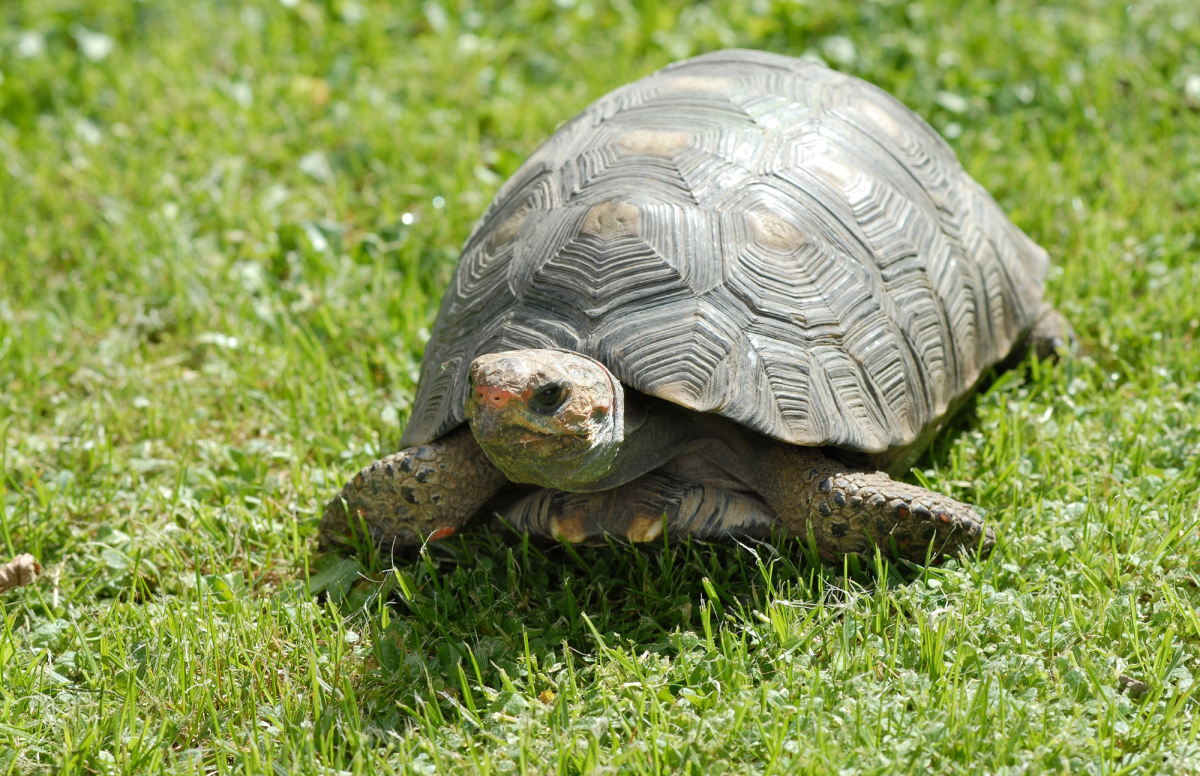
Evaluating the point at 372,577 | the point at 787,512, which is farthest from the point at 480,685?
the point at 787,512

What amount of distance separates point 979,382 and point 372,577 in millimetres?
1993

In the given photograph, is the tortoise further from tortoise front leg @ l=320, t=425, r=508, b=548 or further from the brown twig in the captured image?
the brown twig

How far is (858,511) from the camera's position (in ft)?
8.96

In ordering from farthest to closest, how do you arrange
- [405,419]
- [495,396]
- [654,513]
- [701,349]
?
[405,419] < [654,513] < [701,349] < [495,396]

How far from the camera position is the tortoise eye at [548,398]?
2471 millimetres

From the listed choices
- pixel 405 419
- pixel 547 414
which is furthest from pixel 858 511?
pixel 405 419

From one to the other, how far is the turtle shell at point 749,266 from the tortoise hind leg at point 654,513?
0.29m

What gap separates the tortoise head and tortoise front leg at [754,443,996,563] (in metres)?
0.48

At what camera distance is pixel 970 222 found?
3.52m

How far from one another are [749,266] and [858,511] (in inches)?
26.4

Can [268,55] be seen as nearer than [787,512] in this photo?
No

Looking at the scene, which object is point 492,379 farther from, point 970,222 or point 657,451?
point 970,222

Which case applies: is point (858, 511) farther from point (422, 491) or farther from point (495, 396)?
point (422, 491)

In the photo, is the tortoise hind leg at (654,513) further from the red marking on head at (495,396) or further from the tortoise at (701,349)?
the red marking on head at (495,396)
